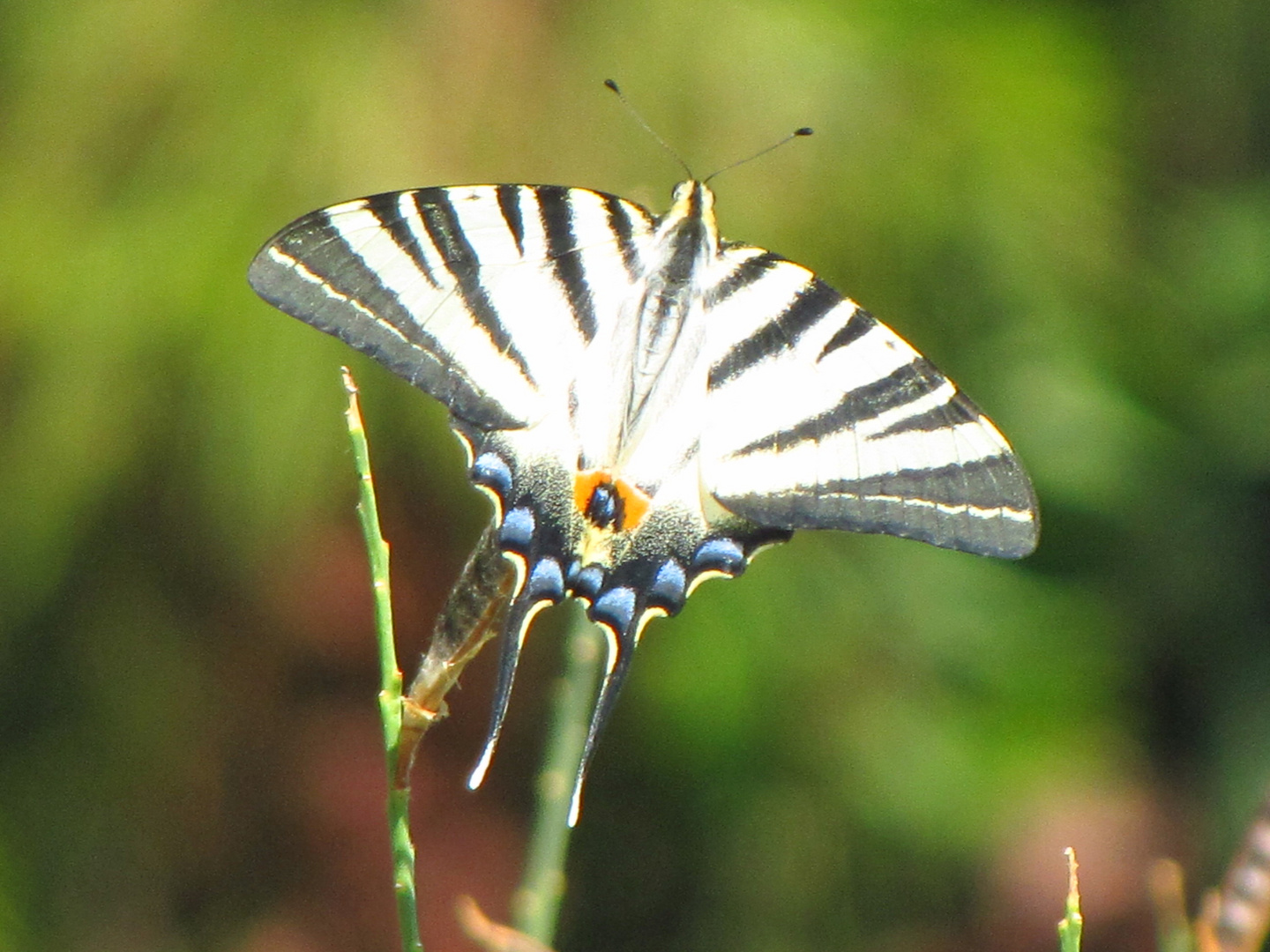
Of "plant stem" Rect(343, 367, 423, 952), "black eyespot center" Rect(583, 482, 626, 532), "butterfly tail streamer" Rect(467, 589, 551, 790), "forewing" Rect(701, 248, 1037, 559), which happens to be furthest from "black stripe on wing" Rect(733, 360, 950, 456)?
"plant stem" Rect(343, 367, 423, 952)

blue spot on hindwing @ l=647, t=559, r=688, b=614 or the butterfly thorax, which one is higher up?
the butterfly thorax

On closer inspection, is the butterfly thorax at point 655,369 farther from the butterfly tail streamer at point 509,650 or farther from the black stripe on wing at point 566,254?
the butterfly tail streamer at point 509,650

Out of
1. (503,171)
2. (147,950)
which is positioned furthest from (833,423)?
(147,950)

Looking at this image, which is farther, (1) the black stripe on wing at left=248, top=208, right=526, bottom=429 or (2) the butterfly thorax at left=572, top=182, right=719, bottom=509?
(2) the butterfly thorax at left=572, top=182, right=719, bottom=509

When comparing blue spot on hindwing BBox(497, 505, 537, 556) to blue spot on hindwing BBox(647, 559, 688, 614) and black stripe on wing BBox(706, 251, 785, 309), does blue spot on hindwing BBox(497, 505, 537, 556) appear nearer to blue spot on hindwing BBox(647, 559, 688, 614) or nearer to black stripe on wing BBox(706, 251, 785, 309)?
blue spot on hindwing BBox(647, 559, 688, 614)

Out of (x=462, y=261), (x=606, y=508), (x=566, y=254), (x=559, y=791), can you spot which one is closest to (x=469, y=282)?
(x=462, y=261)

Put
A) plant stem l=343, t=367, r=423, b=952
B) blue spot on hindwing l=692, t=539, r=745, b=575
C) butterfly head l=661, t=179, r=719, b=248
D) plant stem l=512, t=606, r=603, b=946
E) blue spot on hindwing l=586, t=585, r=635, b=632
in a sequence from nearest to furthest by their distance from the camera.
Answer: plant stem l=343, t=367, r=423, b=952 < plant stem l=512, t=606, r=603, b=946 < blue spot on hindwing l=586, t=585, r=635, b=632 < blue spot on hindwing l=692, t=539, r=745, b=575 < butterfly head l=661, t=179, r=719, b=248

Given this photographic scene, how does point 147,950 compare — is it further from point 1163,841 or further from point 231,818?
point 1163,841
